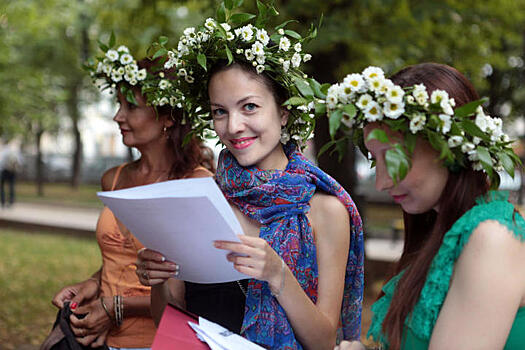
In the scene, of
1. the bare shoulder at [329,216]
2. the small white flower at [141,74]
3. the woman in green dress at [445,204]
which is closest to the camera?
the woman in green dress at [445,204]

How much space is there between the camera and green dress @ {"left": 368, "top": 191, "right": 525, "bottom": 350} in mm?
1300

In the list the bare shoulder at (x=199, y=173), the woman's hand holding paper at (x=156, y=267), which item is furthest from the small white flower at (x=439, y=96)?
the bare shoulder at (x=199, y=173)

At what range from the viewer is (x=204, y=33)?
2084 mm

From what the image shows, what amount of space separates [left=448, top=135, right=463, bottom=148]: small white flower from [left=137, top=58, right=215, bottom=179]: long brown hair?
152cm

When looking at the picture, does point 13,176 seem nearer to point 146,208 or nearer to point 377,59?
point 377,59

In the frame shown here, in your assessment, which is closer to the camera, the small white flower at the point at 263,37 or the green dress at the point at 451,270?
the green dress at the point at 451,270

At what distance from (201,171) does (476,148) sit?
150 cm

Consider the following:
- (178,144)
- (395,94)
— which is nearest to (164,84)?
(178,144)

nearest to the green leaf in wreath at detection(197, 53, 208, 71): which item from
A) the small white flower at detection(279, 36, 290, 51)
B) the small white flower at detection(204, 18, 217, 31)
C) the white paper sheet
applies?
the small white flower at detection(204, 18, 217, 31)

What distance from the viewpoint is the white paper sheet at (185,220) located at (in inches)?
57.4

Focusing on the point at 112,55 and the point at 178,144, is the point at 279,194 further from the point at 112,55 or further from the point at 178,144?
the point at 112,55

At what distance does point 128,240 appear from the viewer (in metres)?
2.56

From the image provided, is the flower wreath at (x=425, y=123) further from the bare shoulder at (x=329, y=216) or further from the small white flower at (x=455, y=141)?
the bare shoulder at (x=329, y=216)

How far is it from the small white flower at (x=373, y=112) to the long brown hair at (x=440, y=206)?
0.34 ft
